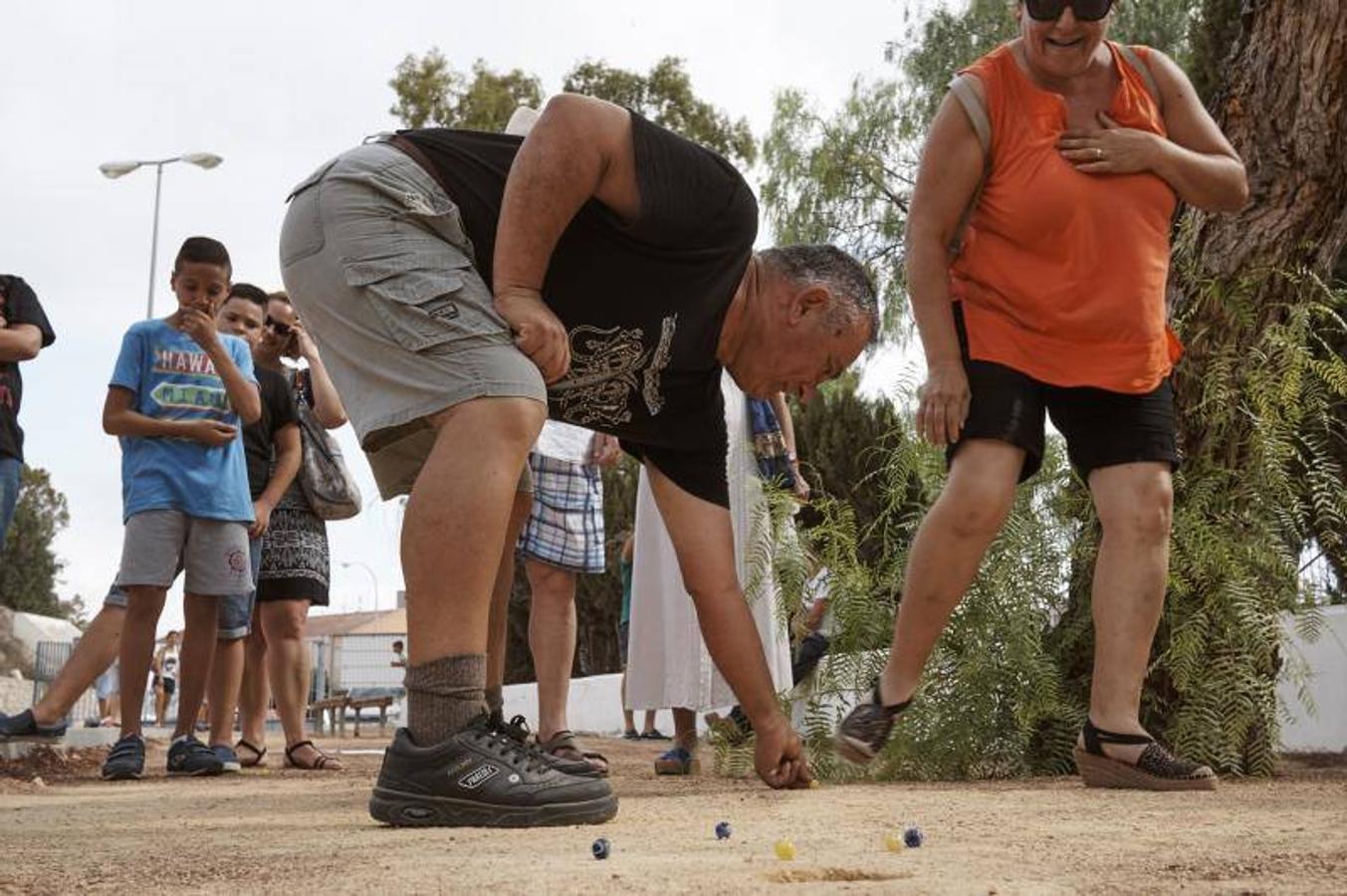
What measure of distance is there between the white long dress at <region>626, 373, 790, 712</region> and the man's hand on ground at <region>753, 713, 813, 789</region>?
1.65 metres

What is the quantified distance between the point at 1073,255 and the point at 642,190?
1.12 m

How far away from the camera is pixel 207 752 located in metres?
6.23

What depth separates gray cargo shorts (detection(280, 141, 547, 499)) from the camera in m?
3.26

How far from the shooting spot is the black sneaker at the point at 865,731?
13.2 ft

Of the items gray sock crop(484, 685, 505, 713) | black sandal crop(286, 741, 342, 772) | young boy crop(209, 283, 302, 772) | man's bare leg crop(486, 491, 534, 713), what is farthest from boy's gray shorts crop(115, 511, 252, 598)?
gray sock crop(484, 685, 505, 713)

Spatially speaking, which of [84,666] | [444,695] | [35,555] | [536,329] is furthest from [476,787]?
[35,555]

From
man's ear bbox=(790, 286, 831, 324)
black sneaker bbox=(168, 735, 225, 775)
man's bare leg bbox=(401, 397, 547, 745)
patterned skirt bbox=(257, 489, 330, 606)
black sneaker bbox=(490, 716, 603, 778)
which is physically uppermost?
man's ear bbox=(790, 286, 831, 324)

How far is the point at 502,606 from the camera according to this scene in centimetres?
452

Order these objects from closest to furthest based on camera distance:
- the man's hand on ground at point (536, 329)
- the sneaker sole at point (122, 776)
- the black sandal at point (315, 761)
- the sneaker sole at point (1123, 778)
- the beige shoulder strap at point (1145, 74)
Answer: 1. the man's hand on ground at point (536, 329)
2. the sneaker sole at point (1123, 778)
3. the beige shoulder strap at point (1145, 74)
4. the sneaker sole at point (122, 776)
5. the black sandal at point (315, 761)

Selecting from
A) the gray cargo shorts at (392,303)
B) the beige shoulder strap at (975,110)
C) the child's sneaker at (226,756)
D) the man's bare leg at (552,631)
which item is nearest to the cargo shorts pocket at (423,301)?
the gray cargo shorts at (392,303)

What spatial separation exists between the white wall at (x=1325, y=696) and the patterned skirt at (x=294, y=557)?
3.95m

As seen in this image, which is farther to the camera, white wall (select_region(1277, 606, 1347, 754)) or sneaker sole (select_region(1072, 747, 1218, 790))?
white wall (select_region(1277, 606, 1347, 754))

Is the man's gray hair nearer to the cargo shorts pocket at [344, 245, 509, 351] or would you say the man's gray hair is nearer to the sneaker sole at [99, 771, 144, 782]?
the cargo shorts pocket at [344, 245, 509, 351]

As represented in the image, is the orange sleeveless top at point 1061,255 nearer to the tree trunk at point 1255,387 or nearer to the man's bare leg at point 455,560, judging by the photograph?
the tree trunk at point 1255,387
